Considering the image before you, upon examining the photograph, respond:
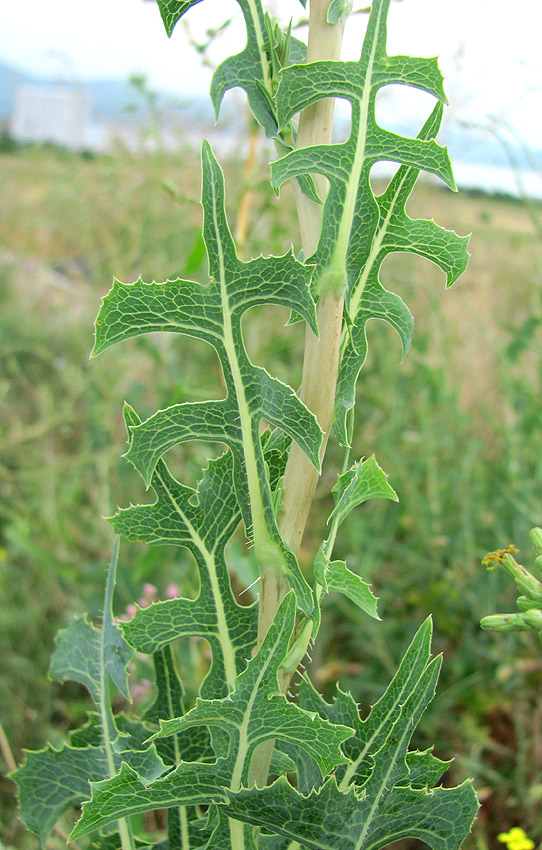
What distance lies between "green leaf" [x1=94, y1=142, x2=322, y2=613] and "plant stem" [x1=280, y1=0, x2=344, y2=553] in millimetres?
32

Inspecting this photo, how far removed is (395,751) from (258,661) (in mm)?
165

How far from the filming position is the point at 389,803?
60cm

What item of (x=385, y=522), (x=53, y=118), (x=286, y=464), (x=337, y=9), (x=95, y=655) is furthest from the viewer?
(x=53, y=118)

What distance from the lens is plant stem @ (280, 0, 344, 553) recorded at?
A: 0.58m

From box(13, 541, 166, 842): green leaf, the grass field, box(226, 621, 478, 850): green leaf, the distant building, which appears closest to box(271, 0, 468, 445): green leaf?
box(226, 621, 478, 850): green leaf

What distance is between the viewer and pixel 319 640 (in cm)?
198

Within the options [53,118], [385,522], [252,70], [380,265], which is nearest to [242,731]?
[380,265]

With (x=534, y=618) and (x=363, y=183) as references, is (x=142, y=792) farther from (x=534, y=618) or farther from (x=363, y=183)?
(x=363, y=183)

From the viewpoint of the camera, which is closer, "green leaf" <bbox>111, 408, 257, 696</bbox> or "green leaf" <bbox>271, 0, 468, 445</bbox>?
"green leaf" <bbox>271, 0, 468, 445</bbox>

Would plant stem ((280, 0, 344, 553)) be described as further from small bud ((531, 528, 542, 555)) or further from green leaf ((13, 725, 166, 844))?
green leaf ((13, 725, 166, 844))

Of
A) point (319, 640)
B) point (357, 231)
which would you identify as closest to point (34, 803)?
point (357, 231)

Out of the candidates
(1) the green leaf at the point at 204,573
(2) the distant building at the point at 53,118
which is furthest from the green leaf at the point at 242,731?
(2) the distant building at the point at 53,118

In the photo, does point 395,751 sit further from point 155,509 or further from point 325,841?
point 155,509

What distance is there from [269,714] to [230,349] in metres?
0.31
